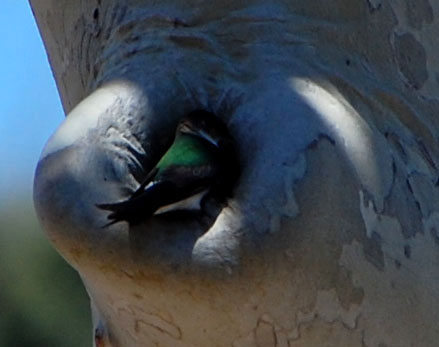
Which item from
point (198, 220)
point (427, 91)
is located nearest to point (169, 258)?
point (198, 220)

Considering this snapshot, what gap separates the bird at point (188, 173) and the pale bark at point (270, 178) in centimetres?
2

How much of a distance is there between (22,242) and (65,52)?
22.7ft

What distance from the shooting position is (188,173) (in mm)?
1632

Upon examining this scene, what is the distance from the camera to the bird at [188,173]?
5.24ft

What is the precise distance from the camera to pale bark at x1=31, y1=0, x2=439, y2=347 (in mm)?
1631

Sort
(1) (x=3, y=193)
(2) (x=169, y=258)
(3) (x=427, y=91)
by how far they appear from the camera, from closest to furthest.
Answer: (2) (x=169, y=258)
(3) (x=427, y=91)
(1) (x=3, y=193)

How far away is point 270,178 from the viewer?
165cm

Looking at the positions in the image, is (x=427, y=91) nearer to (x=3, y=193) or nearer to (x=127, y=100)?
(x=127, y=100)

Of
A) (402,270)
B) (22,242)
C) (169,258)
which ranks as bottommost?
(22,242)

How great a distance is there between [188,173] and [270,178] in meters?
0.08

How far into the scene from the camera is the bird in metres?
1.60

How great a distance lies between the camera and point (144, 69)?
181 centimetres

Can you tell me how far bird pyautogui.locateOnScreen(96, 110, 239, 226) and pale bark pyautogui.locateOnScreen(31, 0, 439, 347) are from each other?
2 cm

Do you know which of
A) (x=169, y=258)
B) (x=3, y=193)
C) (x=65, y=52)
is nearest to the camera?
(x=169, y=258)
